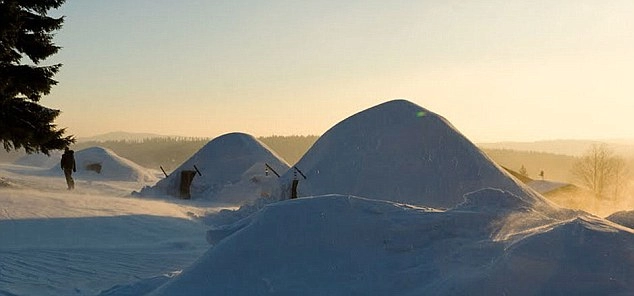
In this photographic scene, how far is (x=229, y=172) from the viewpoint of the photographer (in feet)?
99.6

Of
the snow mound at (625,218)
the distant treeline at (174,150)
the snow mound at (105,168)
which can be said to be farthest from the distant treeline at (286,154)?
the snow mound at (625,218)

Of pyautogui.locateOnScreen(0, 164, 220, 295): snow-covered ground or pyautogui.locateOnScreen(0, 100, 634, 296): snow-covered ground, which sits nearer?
pyautogui.locateOnScreen(0, 100, 634, 296): snow-covered ground

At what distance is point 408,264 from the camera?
678cm

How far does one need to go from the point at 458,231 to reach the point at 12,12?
1570 cm

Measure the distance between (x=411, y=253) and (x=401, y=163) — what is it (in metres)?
12.4

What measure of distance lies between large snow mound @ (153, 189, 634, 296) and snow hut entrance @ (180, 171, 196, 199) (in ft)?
66.4

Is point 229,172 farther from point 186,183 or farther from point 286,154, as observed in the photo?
point 286,154

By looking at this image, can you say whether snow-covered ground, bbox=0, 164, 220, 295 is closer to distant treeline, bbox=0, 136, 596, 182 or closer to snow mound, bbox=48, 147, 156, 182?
snow mound, bbox=48, 147, 156, 182

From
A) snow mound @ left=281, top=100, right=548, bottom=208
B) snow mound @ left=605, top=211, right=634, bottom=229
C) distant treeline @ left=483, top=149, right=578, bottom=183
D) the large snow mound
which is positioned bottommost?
the large snow mound

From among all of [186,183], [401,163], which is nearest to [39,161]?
[186,183]

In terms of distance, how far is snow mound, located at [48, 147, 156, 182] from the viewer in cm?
4279

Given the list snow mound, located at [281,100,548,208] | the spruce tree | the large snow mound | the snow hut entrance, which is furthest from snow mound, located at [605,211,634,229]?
the snow hut entrance

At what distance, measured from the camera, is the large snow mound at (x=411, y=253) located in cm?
582

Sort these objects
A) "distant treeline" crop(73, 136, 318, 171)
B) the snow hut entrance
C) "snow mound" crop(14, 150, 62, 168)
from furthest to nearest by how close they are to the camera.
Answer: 1. "distant treeline" crop(73, 136, 318, 171)
2. "snow mound" crop(14, 150, 62, 168)
3. the snow hut entrance
